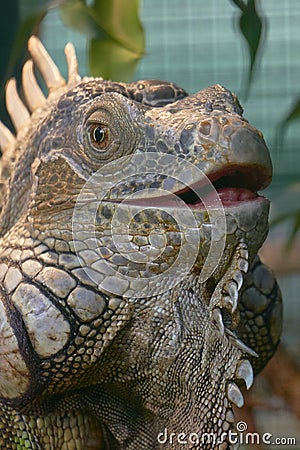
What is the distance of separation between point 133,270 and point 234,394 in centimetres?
30

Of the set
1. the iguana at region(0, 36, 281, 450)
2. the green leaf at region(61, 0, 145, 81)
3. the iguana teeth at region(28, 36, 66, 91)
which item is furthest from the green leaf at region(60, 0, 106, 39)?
the iguana at region(0, 36, 281, 450)

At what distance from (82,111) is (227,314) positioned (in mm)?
507

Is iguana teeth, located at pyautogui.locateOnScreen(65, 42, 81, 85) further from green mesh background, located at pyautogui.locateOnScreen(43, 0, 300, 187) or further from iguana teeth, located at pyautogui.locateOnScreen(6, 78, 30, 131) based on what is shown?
green mesh background, located at pyautogui.locateOnScreen(43, 0, 300, 187)

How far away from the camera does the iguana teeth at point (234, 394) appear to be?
1.46m

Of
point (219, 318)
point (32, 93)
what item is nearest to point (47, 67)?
point (32, 93)

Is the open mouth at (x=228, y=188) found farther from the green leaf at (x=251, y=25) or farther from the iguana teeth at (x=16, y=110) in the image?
the iguana teeth at (x=16, y=110)

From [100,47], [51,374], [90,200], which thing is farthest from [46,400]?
[100,47]

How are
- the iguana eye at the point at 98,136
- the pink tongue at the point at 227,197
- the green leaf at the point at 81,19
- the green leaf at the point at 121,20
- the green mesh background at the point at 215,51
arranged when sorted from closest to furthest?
the pink tongue at the point at 227,197, the iguana eye at the point at 98,136, the green leaf at the point at 121,20, the green leaf at the point at 81,19, the green mesh background at the point at 215,51

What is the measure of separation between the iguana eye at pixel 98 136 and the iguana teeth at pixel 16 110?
52 centimetres

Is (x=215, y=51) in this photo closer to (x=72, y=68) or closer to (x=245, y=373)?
(x=72, y=68)

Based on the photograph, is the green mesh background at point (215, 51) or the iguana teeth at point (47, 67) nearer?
the iguana teeth at point (47, 67)

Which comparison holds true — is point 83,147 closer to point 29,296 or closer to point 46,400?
point 29,296

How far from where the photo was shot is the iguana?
145 centimetres

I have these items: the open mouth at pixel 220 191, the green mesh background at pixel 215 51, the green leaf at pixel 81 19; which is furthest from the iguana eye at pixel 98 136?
the green mesh background at pixel 215 51
